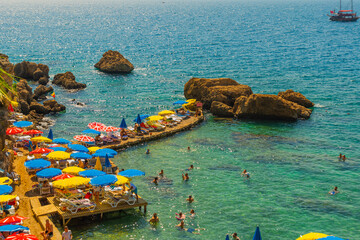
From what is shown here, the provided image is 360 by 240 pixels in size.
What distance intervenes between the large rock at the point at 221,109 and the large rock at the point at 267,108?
103 centimetres

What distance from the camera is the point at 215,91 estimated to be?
59312 mm

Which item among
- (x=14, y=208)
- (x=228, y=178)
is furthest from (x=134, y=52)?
(x=14, y=208)

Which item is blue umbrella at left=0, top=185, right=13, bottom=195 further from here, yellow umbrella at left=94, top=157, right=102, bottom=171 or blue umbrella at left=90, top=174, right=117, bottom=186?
yellow umbrella at left=94, top=157, right=102, bottom=171

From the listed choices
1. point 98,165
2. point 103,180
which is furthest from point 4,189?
point 98,165

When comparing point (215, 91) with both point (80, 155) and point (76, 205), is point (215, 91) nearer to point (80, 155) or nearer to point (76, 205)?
point (80, 155)

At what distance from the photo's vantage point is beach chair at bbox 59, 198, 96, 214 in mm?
28938

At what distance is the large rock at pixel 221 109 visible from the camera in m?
56.0

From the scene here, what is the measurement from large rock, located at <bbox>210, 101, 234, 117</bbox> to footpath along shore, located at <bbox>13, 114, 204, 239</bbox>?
15.1 feet

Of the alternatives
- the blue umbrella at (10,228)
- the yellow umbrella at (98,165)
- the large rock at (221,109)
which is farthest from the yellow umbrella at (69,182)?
the large rock at (221,109)

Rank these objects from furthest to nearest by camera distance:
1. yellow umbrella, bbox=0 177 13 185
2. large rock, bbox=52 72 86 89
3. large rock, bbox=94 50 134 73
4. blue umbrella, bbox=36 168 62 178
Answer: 1. large rock, bbox=94 50 134 73
2. large rock, bbox=52 72 86 89
3. blue umbrella, bbox=36 168 62 178
4. yellow umbrella, bbox=0 177 13 185

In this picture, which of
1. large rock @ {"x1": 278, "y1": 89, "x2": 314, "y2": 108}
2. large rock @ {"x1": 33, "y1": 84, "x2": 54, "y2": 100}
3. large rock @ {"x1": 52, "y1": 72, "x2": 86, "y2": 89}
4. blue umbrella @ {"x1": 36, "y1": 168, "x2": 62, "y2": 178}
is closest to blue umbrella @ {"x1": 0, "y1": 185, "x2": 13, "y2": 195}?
blue umbrella @ {"x1": 36, "y1": 168, "x2": 62, "y2": 178}

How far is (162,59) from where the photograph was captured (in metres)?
106

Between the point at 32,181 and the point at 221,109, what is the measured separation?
93.6 feet

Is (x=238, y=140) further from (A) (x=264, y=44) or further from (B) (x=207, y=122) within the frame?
(A) (x=264, y=44)
